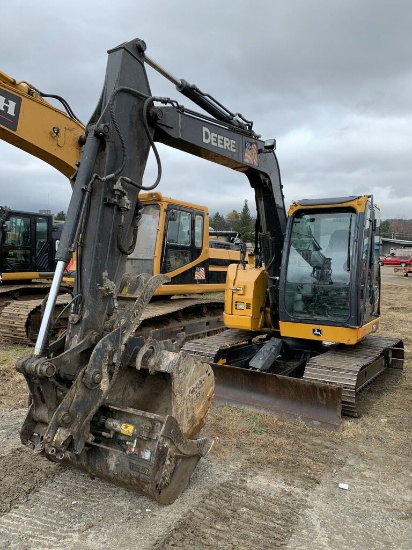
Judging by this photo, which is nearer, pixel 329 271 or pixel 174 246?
pixel 329 271

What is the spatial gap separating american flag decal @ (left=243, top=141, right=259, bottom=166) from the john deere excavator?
2 cm

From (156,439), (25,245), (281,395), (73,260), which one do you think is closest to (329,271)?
(281,395)

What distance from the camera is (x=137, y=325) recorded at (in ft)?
11.7

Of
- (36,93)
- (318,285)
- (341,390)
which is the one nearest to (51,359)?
(36,93)

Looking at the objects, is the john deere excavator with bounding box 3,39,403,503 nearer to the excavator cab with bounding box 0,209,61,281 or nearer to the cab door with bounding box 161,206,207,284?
the cab door with bounding box 161,206,207,284

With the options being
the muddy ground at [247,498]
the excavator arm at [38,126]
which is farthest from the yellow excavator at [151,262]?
the muddy ground at [247,498]

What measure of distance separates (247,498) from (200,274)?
20.5 feet

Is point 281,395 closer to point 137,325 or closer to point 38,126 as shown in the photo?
point 137,325

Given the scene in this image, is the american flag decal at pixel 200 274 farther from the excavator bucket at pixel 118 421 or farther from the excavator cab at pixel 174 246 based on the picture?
the excavator bucket at pixel 118 421

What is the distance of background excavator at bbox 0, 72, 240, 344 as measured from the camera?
14.2 ft

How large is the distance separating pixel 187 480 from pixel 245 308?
3.16m

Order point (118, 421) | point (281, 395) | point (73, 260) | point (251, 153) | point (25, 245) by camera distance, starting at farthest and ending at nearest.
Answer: point (25, 245) → point (73, 260) → point (251, 153) → point (281, 395) → point (118, 421)

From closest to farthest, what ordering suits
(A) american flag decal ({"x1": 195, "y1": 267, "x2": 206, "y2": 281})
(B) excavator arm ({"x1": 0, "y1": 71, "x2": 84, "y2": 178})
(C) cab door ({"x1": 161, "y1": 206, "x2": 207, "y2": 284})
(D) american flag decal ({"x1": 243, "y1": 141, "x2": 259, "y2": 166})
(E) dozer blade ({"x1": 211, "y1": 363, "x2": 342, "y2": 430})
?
1. (B) excavator arm ({"x1": 0, "y1": 71, "x2": 84, "y2": 178})
2. (E) dozer blade ({"x1": 211, "y1": 363, "x2": 342, "y2": 430})
3. (D) american flag decal ({"x1": 243, "y1": 141, "x2": 259, "y2": 166})
4. (C) cab door ({"x1": 161, "y1": 206, "x2": 207, "y2": 284})
5. (A) american flag decal ({"x1": 195, "y1": 267, "x2": 206, "y2": 281})

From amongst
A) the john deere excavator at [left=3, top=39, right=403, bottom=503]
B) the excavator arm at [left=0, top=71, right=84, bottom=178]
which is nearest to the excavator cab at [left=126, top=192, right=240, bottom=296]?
the john deere excavator at [left=3, top=39, right=403, bottom=503]
